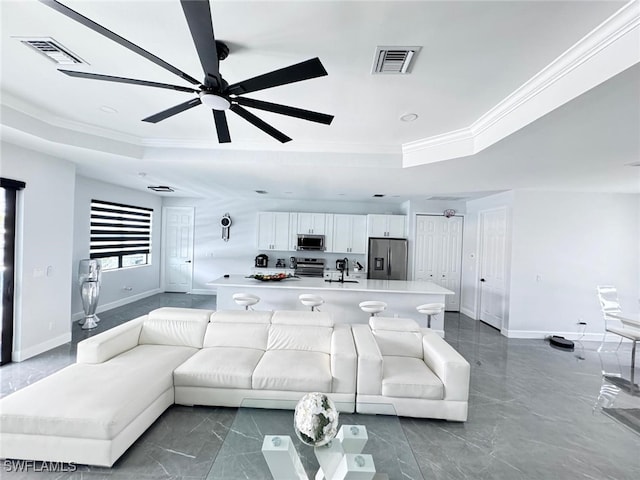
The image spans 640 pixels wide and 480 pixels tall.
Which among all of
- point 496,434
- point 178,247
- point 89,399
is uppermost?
point 178,247

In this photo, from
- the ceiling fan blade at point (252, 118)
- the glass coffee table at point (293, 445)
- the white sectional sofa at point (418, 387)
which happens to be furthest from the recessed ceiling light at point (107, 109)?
the white sectional sofa at point (418, 387)

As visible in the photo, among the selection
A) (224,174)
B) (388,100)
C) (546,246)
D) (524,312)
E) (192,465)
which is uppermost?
(388,100)

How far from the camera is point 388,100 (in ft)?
8.05

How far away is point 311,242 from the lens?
679 centimetres

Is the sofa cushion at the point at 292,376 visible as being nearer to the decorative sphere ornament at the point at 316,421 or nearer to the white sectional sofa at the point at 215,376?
the white sectional sofa at the point at 215,376

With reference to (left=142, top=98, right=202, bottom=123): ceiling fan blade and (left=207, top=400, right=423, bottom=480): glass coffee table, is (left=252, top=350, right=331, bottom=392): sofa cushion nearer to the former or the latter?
(left=207, top=400, right=423, bottom=480): glass coffee table

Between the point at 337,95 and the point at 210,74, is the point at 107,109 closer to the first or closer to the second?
the point at 210,74

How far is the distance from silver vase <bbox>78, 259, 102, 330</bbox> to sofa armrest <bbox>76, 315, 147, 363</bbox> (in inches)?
96.8

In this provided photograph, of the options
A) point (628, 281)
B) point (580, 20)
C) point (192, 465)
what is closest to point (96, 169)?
point (192, 465)

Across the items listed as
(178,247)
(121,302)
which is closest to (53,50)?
(121,302)

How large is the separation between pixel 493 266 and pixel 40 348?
7618mm

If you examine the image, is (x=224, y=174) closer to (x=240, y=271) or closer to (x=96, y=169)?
(x=96, y=169)

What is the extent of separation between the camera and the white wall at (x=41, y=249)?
3398mm

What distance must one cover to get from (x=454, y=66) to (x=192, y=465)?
11.5ft
